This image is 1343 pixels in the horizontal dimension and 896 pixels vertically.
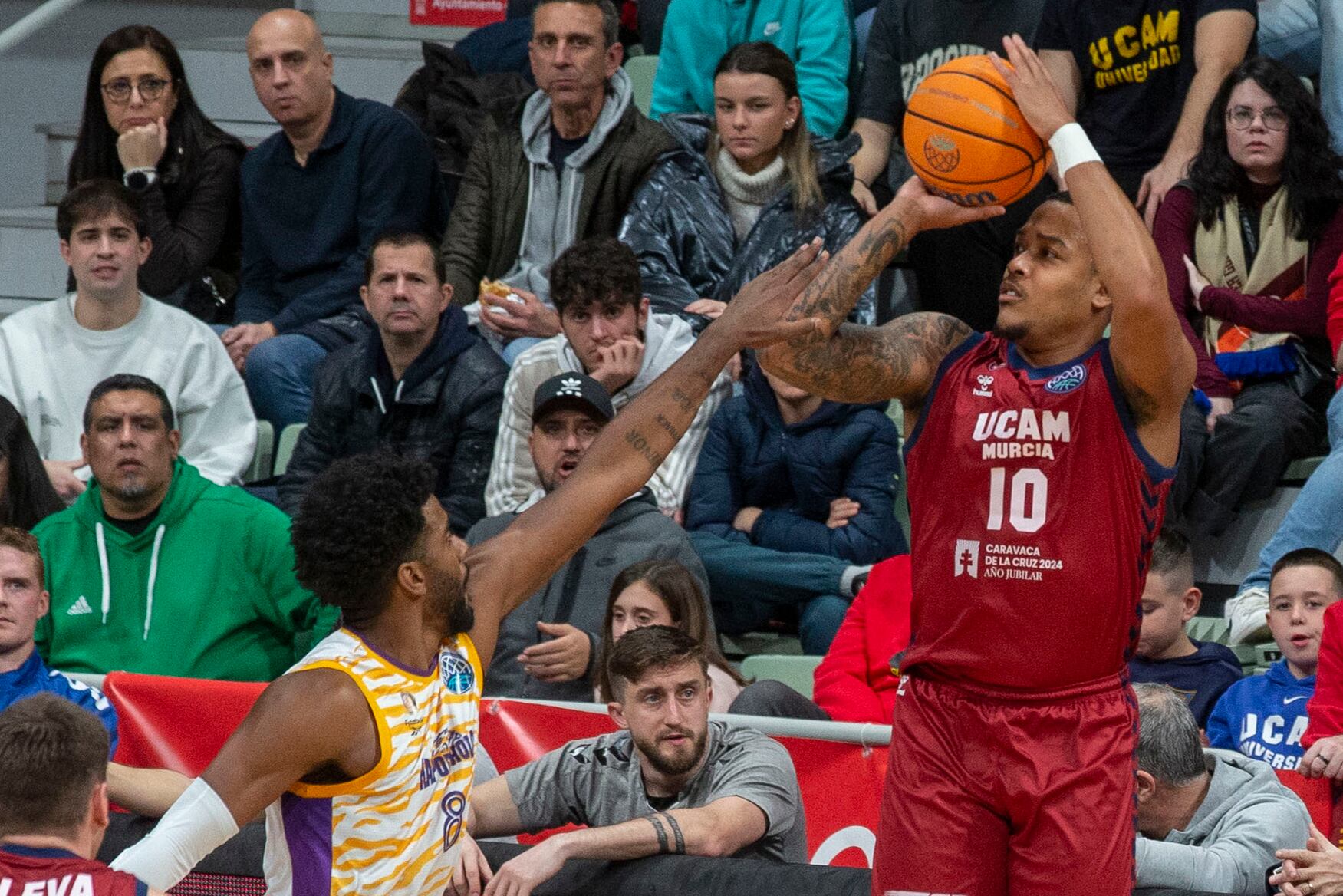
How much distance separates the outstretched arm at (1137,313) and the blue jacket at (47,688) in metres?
3.10

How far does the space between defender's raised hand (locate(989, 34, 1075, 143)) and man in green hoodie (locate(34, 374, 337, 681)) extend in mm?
3079

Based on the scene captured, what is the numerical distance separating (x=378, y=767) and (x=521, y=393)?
3585 millimetres

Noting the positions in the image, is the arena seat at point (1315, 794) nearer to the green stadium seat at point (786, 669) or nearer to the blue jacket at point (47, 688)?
the green stadium seat at point (786, 669)

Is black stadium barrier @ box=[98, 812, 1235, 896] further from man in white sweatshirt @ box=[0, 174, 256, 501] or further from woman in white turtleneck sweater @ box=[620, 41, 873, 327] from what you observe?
woman in white turtleneck sweater @ box=[620, 41, 873, 327]

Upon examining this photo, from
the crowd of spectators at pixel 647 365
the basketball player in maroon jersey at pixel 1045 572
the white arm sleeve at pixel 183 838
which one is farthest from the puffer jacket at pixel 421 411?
the white arm sleeve at pixel 183 838

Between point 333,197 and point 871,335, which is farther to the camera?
point 333,197

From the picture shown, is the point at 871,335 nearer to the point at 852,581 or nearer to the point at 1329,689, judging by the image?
the point at 1329,689

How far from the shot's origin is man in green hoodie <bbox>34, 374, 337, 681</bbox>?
643cm

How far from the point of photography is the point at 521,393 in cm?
696

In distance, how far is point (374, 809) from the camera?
3486mm

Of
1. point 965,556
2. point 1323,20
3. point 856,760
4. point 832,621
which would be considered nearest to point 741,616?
point 832,621

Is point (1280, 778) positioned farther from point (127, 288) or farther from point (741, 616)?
point (127, 288)

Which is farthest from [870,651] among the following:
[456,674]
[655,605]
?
[456,674]

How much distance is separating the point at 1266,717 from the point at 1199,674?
28 cm
